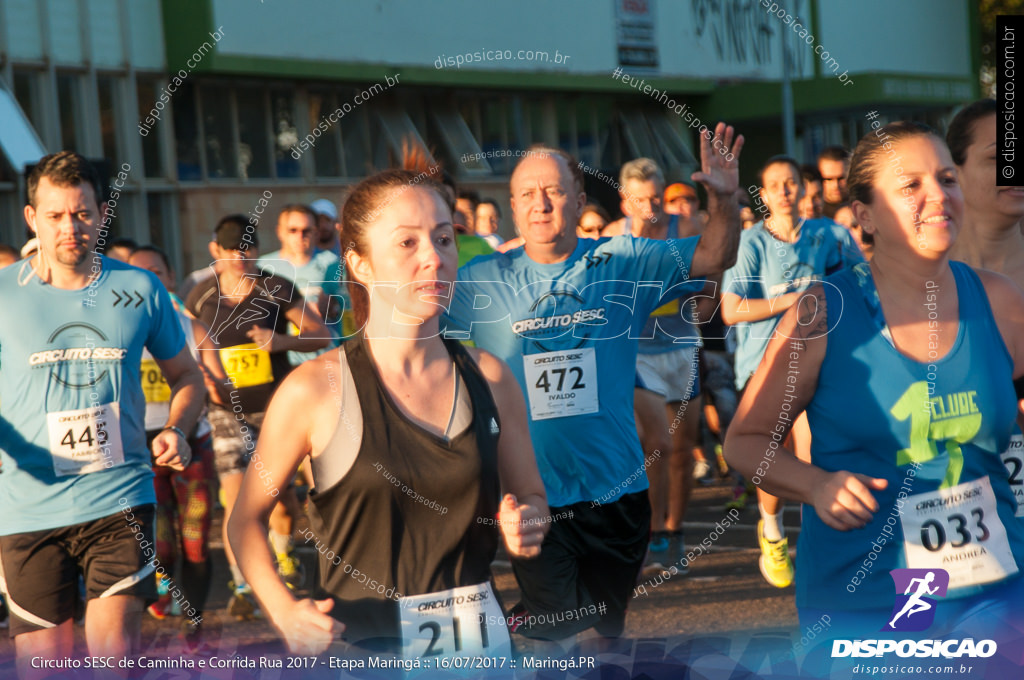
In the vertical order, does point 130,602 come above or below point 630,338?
below

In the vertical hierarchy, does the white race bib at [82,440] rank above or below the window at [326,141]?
below

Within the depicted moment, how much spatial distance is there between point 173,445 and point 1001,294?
8.19 feet

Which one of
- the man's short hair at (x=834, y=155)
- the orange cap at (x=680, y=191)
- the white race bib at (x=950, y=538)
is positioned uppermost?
the man's short hair at (x=834, y=155)

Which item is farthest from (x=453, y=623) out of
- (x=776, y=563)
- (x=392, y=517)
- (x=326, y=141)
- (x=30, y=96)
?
(x=326, y=141)

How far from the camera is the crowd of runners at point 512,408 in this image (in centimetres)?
272

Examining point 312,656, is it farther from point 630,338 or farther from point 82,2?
point 82,2

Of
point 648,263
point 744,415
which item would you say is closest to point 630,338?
point 648,263

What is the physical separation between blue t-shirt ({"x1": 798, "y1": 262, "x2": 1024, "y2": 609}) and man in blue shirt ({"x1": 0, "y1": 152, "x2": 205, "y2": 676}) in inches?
83.3

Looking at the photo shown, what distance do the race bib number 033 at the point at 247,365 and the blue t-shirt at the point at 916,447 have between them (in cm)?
448

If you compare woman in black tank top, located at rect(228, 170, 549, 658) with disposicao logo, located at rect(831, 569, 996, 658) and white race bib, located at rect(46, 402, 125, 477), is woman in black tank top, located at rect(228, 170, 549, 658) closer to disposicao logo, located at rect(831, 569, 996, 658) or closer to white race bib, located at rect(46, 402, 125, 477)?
disposicao logo, located at rect(831, 569, 996, 658)

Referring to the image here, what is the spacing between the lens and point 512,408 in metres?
2.93

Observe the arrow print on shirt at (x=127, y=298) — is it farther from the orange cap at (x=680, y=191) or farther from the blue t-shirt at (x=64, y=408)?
the orange cap at (x=680, y=191)

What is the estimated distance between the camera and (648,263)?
176 inches

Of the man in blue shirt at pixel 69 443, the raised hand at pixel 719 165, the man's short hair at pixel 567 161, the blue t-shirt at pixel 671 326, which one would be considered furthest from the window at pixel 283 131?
the raised hand at pixel 719 165
